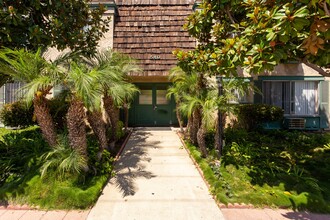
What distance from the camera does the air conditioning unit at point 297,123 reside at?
11203mm

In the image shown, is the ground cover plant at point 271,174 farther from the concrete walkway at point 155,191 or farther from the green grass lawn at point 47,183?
the green grass lawn at point 47,183

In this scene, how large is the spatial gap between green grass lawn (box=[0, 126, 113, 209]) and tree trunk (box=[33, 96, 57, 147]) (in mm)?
532

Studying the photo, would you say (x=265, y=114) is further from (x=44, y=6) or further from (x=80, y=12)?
(x=44, y=6)

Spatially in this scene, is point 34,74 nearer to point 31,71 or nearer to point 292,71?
point 31,71

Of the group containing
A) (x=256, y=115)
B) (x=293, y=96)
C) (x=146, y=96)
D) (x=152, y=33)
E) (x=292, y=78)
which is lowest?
(x=256, y=115)

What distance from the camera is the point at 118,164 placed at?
6355 mm

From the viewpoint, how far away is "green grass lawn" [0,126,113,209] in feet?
14.2

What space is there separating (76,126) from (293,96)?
11904 millimetres

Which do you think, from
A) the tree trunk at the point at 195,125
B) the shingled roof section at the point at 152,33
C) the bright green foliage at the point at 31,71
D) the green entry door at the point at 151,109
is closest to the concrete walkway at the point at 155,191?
the tree trunk at the point at 195,125

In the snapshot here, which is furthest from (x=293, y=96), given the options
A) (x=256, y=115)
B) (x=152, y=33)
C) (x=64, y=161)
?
(x=64, y=161)

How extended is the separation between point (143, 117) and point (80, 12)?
6.87 meters

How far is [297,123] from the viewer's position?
11.2 metres

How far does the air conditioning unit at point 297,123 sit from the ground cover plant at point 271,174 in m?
2.85

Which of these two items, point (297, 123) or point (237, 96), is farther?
point (297, 123)
